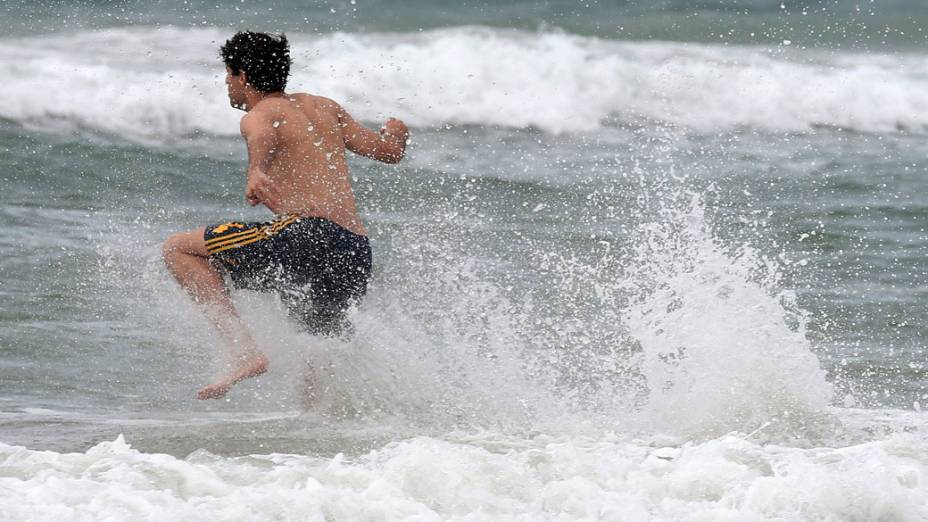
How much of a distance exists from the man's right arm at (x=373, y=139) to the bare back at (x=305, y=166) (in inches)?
6.6

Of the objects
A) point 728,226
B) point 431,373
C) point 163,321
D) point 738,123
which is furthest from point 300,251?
point 738,123

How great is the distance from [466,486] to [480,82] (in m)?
13.0

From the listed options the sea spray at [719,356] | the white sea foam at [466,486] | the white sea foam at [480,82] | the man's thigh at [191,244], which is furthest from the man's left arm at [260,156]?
the white sea foam at [480,82]

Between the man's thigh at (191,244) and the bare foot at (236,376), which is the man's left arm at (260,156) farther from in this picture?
the bare foot at (236,376)

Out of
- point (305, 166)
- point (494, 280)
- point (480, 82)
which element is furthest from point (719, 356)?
point (480, 82)

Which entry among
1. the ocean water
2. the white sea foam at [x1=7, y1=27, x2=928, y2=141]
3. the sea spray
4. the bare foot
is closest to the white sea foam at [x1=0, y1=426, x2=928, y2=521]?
the ocean water

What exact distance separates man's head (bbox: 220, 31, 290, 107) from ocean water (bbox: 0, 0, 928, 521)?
0.86 metres

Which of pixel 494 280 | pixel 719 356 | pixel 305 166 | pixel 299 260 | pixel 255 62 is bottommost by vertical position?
pixel 494 280

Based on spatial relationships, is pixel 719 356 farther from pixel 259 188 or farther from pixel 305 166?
pixel 259 188

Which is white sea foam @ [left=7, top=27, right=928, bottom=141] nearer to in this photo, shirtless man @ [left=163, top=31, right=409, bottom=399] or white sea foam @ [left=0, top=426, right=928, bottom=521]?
shirtless man @ [left=163, top=31, right=409, bottom=399]

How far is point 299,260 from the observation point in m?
5.64

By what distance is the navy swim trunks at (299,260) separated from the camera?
5.61 meters

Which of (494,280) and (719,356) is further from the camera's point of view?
(494,280)

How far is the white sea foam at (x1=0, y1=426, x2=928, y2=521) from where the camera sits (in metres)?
4.46
